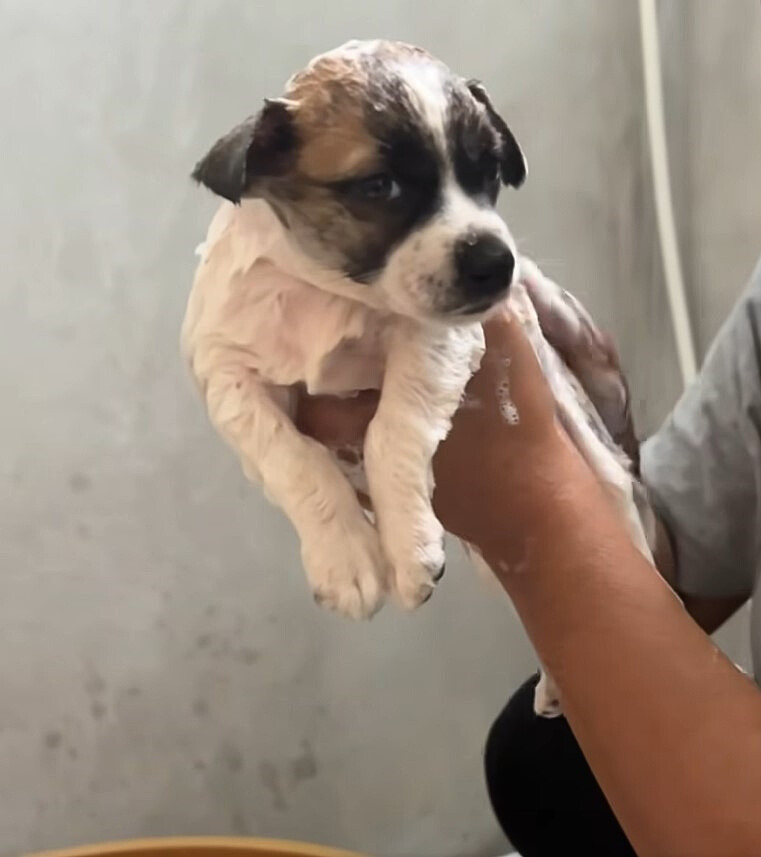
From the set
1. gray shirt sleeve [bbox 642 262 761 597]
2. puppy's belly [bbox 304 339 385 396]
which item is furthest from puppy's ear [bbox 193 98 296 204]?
gray shirt sleeve [bbox 642 262 761 597]

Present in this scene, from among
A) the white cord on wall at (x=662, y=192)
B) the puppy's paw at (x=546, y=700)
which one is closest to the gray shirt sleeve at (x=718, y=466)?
the puppy's paw at (x=546, y=700)

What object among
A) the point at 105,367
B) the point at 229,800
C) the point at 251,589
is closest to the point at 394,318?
the point at 105,367

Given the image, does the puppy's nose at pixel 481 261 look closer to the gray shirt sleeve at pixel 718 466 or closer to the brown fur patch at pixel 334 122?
the brown fur patch at pixel 334 122

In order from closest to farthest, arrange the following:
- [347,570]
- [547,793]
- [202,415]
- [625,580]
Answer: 1. [347,570]
2. [625,580]
3. [547,793]
4. [202,415]

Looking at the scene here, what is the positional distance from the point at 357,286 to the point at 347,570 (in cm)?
23

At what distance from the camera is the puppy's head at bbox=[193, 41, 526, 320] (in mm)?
878

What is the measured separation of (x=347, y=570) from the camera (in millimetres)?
866

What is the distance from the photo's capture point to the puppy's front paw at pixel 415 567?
87 centimetres

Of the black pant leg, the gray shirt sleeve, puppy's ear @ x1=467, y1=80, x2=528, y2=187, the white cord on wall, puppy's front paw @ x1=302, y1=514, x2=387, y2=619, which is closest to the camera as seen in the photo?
puppy's front paw @ x1=302, y1=514, x2=387, y2=619

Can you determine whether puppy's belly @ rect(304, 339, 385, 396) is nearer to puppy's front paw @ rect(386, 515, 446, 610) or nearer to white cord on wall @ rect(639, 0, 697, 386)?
puppy's front paw @ rect(386, 515, 446, 610)

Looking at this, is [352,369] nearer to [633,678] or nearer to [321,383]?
[321,383]

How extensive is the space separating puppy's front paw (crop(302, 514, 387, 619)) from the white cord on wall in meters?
1.01

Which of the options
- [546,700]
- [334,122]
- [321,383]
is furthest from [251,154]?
[546,700]

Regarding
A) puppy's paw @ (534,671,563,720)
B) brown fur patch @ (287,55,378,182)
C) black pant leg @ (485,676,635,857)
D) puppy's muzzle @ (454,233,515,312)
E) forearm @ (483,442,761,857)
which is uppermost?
brown fur patch @ (287,55,378,182)
